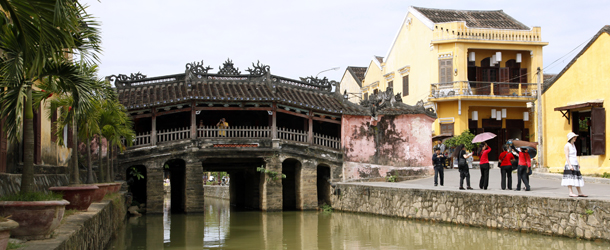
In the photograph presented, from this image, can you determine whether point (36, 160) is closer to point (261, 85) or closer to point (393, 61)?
point (261, 85)

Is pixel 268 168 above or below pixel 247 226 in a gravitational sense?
above

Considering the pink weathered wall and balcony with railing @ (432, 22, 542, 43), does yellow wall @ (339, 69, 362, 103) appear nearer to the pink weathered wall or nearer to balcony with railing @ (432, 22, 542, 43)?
balcony with railing @ (432, 22, 542, 43)

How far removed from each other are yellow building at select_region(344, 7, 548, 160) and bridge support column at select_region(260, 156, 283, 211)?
10.8 meters

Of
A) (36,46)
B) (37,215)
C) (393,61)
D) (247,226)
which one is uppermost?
(393,61)

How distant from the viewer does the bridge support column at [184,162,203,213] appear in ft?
66.7

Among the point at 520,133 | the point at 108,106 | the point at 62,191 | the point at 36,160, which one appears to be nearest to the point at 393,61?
the point at 520,133

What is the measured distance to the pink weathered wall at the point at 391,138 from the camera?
76.8ft

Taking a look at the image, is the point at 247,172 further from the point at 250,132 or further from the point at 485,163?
the point at 485,163

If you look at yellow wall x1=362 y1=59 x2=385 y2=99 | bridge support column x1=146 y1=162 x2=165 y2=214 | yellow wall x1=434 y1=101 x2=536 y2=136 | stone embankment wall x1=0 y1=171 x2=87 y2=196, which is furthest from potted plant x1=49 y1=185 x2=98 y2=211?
yellow wall x1=362 y1=59 x2=385 y2=99

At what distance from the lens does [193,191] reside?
66.9ft

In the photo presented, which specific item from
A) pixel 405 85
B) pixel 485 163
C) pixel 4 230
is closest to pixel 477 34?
pixel 405 85

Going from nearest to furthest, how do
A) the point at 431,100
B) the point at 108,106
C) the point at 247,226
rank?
the point at 108,106, the point at 247,226, the point at 431,100

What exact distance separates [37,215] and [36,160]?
689 cm

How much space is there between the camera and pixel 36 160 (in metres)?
12.9
